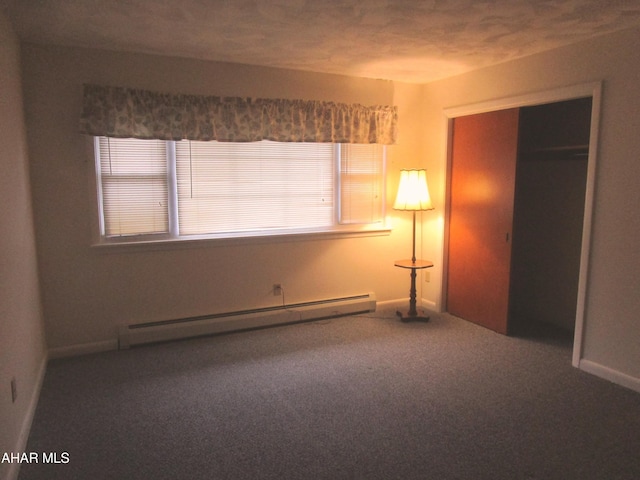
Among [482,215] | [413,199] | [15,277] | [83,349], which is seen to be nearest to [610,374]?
[482,215]

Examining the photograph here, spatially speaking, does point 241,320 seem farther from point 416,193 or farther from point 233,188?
point 416,193

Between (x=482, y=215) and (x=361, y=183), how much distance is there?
3.90 feet

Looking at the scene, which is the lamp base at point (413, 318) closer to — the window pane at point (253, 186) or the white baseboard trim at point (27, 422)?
the window pane at point (253, 186)

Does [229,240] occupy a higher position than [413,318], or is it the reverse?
[229,240]

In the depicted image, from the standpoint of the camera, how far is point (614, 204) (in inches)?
121

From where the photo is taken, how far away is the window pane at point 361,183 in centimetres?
452

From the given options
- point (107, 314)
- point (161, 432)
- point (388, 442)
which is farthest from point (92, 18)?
point (388, 442)

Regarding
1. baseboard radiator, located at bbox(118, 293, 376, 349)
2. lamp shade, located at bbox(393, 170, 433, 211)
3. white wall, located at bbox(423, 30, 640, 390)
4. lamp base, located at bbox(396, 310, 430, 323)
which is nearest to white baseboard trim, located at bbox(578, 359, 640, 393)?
white wall, located at bbox(423, 30, 640, 390)

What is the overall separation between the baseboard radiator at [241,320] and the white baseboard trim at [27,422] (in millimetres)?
663

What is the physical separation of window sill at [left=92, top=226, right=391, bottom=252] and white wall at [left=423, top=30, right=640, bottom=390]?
2024 mm

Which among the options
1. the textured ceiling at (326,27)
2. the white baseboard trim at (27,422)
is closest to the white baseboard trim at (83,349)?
the white baseboard trim at (27,422)

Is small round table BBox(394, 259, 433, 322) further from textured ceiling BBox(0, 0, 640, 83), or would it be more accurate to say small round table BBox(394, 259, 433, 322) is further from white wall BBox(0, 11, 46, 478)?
white wall BBox(0, 11, 46, 478)

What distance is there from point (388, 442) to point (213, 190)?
2.52 m

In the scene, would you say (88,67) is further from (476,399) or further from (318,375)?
(476,399)
